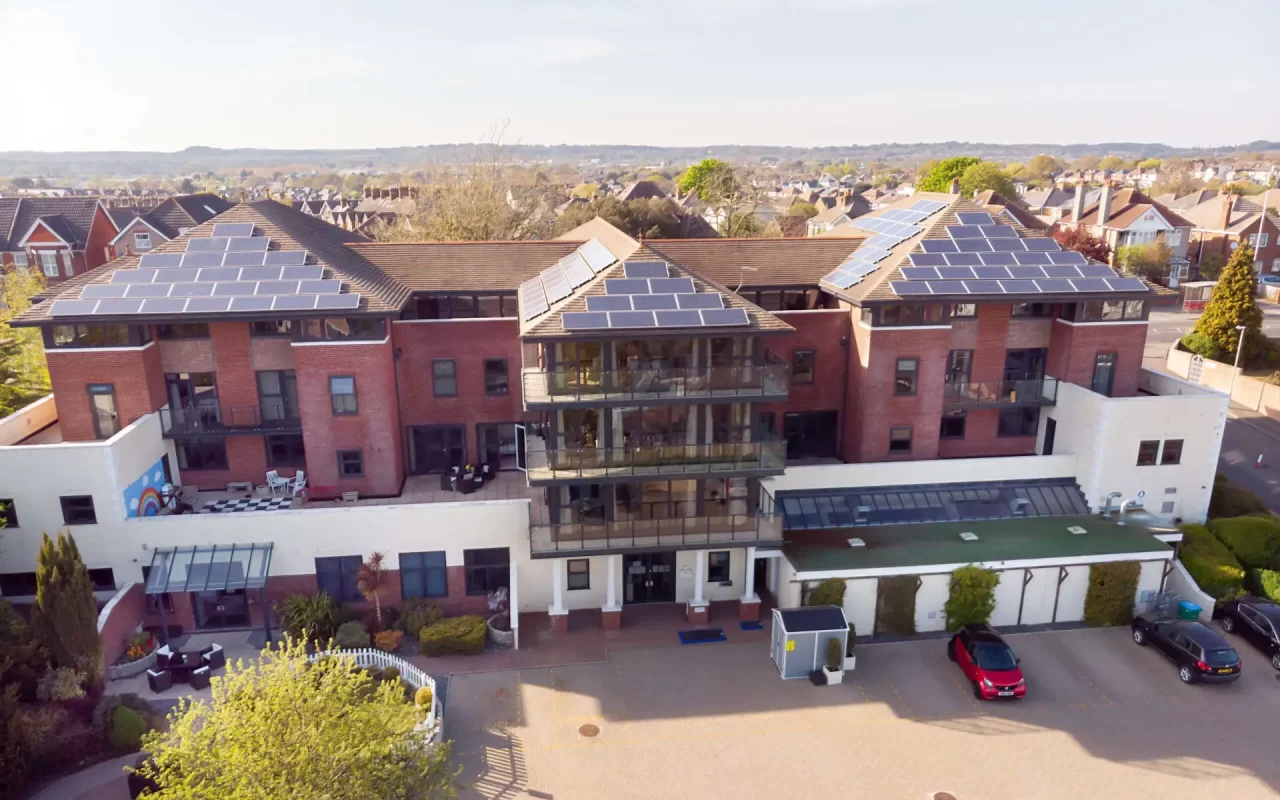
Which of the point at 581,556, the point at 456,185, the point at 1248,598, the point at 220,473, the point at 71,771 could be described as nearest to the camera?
the point at 71,771

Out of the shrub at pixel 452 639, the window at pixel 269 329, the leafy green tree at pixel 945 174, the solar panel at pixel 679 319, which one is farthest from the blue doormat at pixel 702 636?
the leafy green tree at pixel 945 174

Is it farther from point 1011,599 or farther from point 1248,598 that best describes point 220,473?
point 1248,598

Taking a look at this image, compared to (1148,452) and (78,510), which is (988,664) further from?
(78,510)

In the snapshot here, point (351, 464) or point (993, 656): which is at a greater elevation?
point (351, 464)

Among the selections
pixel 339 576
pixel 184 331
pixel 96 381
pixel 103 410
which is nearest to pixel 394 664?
pixel 339 576

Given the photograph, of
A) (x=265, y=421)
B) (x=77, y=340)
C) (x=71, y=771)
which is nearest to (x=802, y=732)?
(x=71, y=771)

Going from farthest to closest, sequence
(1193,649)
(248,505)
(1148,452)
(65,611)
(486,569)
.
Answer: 1. (1148,452)
2. (248,505)
3. (486,569)
4. (1193,649)
5. (65,611)

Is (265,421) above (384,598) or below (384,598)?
above
